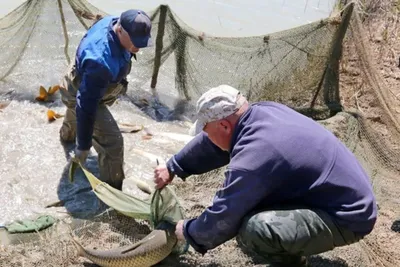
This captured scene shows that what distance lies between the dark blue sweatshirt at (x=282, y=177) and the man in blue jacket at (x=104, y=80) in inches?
54.3

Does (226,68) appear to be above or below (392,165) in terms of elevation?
above

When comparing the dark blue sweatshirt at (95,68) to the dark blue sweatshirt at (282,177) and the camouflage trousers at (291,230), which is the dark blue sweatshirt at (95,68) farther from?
the camouflage trousers at (291,230)

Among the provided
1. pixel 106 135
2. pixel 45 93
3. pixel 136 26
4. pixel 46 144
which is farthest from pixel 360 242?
pixel 45 93

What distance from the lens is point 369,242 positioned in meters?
4.26

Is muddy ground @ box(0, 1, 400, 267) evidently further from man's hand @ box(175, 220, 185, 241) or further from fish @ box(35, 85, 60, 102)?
fish @ box(35, 85, 60, 102)

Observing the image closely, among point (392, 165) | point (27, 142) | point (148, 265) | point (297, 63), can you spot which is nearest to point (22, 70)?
point (27, 142)

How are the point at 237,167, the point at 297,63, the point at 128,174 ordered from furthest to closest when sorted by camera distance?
the point at 297,63
the point at 128,174
the point at 237,167

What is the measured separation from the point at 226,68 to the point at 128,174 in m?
1.67

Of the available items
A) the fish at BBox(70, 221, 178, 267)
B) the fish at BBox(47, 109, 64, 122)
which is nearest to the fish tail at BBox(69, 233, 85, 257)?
the fish at BBox(70, 221, 178, 267)

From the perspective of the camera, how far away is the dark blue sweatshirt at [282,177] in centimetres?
297

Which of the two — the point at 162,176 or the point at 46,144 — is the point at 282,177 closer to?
the point at 162,176

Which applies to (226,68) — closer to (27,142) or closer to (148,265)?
(27,142)

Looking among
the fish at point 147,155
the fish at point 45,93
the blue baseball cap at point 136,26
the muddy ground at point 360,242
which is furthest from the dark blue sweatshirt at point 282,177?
the fish at point 45,93

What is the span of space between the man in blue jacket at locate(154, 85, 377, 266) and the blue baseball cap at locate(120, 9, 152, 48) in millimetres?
1167
